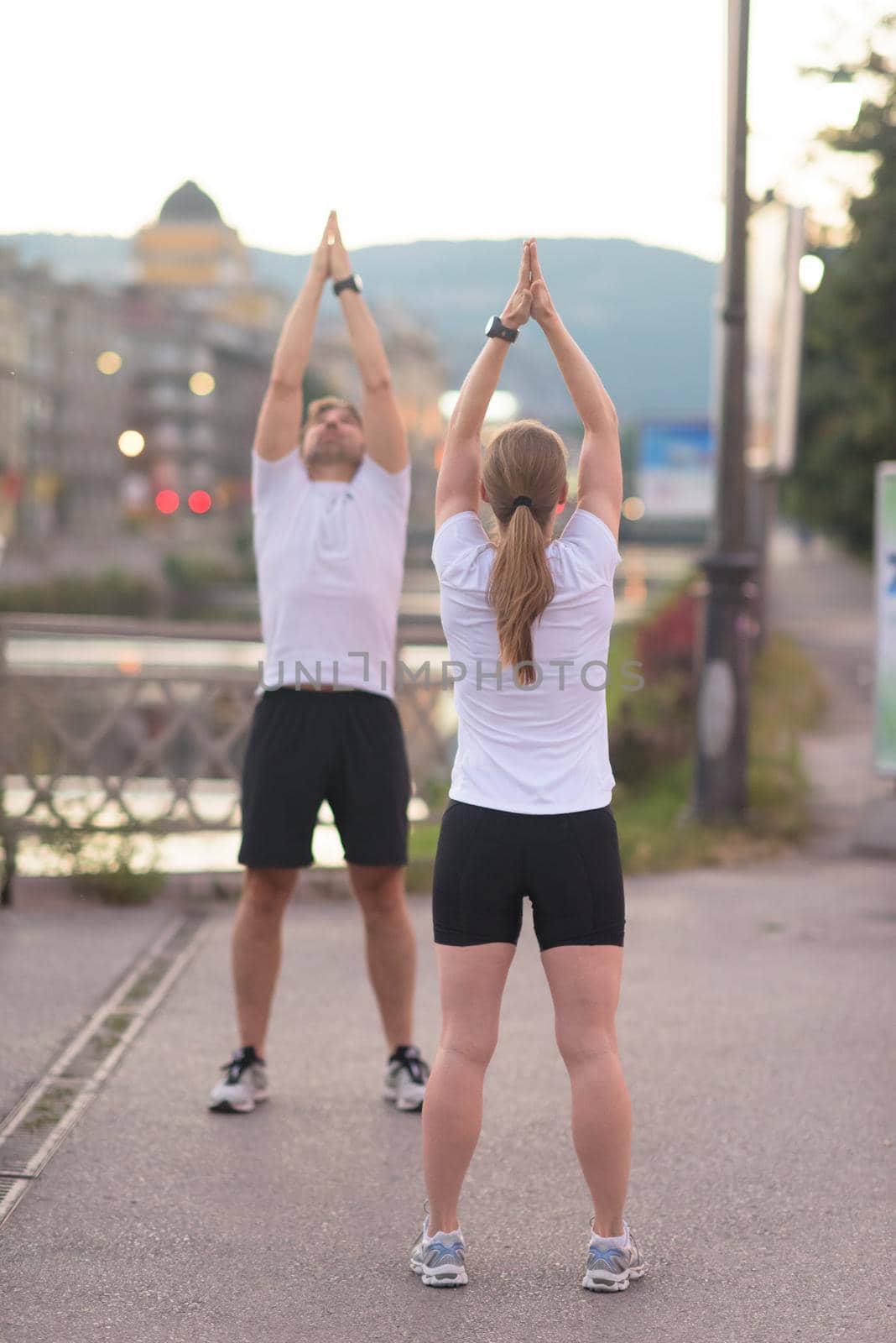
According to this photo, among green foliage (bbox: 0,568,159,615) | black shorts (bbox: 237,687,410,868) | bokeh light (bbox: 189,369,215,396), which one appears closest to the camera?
black shorts (bbox: 237,687,410,868)

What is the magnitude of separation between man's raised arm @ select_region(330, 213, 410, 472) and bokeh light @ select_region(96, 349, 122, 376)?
98724 mm

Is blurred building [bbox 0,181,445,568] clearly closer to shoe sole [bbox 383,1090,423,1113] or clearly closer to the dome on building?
the dome on building

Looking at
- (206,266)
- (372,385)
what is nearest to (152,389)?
(206,266)

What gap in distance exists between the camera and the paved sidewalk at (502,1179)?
3.40 metres

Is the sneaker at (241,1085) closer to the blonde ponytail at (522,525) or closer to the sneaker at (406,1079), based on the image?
the sneaker at (406,1079)

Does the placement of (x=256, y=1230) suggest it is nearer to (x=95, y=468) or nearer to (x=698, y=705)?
(x=698, y=705)

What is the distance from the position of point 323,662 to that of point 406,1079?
123cm

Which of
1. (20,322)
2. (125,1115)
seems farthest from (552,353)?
(20,322)

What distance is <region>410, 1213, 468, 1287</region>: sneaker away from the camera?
3535 mm

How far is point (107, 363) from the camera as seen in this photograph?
100 meters

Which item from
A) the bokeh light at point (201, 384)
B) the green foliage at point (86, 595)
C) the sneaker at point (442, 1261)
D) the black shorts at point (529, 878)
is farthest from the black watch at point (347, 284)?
the bokeh light at point (201, 384)

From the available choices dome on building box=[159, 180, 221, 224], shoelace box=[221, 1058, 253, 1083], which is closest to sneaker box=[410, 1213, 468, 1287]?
shoelace box=[221, 1058, 253, 1083]

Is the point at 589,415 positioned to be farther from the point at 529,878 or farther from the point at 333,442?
the point at 333,442

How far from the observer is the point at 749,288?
32.0 ft
